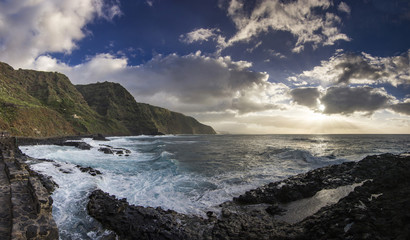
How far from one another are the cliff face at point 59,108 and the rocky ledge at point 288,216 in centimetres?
5505

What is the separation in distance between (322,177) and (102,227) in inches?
667

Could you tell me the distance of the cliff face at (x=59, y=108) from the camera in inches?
1996

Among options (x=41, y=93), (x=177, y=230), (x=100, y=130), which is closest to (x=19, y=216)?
(x=177, y=230)

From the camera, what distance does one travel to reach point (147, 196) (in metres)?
12.5

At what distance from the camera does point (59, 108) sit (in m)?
84.6

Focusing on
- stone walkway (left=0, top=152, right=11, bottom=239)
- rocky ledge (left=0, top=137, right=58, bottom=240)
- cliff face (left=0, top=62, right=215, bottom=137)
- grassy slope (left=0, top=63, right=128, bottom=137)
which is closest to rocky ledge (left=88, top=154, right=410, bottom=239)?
rocky ledge (left=0, top=137, right=58, bottom=240)

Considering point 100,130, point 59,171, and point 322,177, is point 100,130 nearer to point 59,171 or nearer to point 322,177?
point 59,171

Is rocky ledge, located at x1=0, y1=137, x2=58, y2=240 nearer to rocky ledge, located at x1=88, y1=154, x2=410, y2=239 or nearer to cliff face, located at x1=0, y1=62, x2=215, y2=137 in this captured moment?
rocky ledge, located at x1=88, y1=154, x2=410, y2=239

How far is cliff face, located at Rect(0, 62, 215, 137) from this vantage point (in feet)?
166

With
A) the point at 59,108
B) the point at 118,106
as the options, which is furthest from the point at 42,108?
the point at 118,106

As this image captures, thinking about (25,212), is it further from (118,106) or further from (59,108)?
(118,106)

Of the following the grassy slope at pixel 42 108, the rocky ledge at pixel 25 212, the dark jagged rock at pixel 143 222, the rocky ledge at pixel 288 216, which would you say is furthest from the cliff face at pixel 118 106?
the rocky ledge at pixel 288 216

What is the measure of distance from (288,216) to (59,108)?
10550 cm

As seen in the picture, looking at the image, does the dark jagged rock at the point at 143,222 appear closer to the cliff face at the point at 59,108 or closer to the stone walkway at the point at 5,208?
the stone walkway at the point at 5,208
